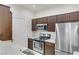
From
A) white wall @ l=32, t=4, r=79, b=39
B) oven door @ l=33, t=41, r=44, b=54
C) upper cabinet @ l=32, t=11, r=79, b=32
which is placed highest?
white wall @ l=32, t=4, r=79, b=39

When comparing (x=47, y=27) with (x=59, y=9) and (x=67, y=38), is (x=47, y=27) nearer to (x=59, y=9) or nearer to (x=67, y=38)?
(x=59, y=9)

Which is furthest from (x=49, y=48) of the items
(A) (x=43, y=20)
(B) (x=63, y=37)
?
(A) (x=43, y=20)

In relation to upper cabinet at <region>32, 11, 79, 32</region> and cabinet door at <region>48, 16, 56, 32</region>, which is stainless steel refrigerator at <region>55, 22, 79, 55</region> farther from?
cabinet door at <region>48, 16, 56, 32</region>

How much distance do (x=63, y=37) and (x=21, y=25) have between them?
235 cm

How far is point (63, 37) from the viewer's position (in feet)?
8.87

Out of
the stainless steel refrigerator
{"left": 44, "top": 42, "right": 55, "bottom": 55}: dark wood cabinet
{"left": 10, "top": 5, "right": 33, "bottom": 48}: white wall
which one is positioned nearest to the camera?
the stainless steel refrigerator

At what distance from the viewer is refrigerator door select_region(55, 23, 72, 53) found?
2580 millimetres

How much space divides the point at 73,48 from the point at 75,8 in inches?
44.9

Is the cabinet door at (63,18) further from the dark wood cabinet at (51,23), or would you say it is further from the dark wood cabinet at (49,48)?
the dark wood cabinet at (49,48)

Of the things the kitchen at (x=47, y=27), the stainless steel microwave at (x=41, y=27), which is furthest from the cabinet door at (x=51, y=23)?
the stainless steel microwave at (x=41, y=27)

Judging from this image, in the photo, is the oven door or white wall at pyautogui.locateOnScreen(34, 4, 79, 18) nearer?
white wall at pyautogui.locateOnScreen(34, 4, 79, 18)

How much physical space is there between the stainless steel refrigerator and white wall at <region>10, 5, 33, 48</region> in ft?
6.22

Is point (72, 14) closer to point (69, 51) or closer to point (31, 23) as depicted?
point (69, 51)

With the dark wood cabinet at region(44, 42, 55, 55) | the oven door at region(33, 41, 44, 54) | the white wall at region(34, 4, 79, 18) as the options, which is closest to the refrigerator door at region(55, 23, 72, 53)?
the dark wood cabinet at region(44, 42, 55, 55)
